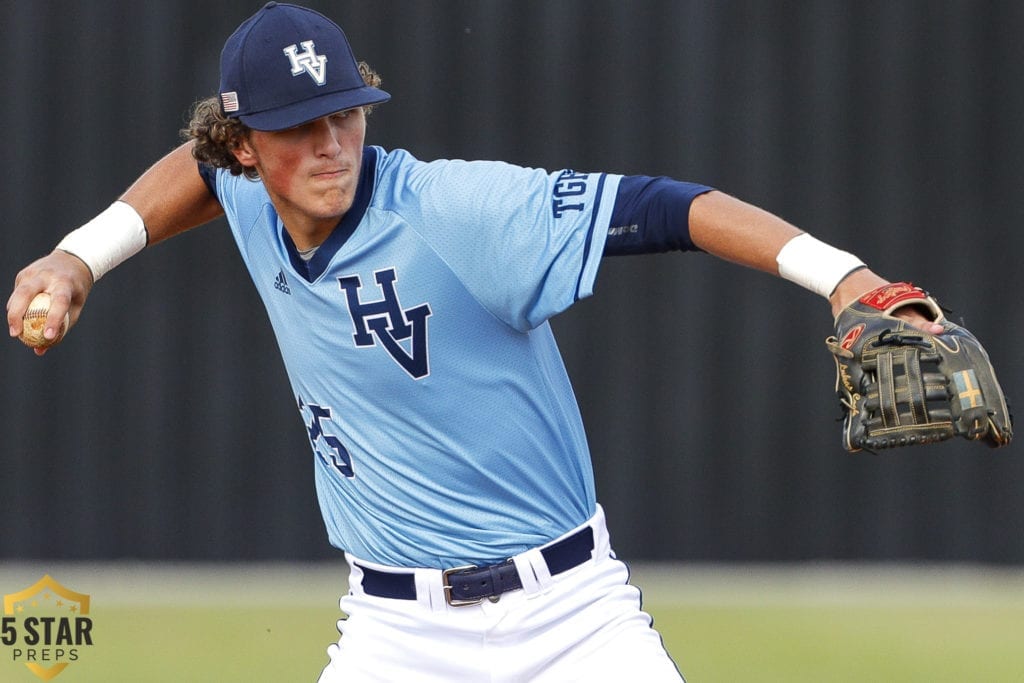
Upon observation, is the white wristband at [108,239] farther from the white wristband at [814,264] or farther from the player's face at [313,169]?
the white wristband at [814,264]

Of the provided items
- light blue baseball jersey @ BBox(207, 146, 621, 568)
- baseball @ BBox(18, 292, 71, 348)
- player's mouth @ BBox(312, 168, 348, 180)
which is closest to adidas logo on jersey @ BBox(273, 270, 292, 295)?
light blue baseball jersey @ BBox(207, 146, 621, 568)

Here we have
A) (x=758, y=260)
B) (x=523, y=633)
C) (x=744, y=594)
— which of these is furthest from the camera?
(x=744, y=594)

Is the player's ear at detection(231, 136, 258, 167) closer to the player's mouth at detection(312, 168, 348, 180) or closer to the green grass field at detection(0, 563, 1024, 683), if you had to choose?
the player's mouth at detection(312, 168, 348, 180)

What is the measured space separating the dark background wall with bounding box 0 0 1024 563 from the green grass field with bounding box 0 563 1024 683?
155 mm

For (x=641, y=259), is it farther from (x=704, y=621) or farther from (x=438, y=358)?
(x=438, y=358)

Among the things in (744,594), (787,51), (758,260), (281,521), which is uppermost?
(787,51)

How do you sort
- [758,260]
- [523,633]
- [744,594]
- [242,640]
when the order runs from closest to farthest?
[758,260]
[523,633]
[242,640]
[744,594]

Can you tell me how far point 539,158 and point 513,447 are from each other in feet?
17.7

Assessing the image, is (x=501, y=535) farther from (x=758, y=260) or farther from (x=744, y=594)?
(x=744, y=594)

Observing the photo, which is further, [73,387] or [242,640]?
[73,387]

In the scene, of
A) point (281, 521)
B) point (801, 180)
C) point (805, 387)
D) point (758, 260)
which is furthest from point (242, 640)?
point (758, 260)

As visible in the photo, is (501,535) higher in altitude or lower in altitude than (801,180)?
lower

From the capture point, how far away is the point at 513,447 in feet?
12.6

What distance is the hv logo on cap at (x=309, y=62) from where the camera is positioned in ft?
12.3
